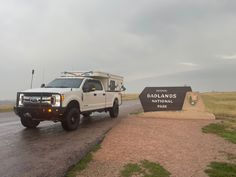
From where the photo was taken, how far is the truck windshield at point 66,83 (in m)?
14.0

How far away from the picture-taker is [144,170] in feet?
24.3

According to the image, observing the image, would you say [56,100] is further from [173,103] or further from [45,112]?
[173,103]

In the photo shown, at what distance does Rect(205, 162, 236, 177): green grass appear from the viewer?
24.3 feet

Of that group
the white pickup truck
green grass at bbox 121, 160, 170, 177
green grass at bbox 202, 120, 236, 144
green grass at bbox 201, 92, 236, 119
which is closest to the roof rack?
the white pickup truck

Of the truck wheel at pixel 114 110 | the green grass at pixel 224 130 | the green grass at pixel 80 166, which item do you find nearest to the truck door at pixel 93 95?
the truck wheel at pixel 114 110

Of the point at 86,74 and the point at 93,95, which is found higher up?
the point at 86,74

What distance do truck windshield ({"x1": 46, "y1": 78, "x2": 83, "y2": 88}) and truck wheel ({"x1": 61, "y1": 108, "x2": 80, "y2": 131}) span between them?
1.30 metres

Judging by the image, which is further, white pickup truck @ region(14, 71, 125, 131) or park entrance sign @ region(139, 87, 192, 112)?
park entrance sign @ region(139, 87, 192, 112)

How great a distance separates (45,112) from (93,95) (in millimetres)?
3352

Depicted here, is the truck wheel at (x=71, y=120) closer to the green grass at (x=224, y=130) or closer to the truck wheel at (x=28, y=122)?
the truck wheel at (x=28, y=122)

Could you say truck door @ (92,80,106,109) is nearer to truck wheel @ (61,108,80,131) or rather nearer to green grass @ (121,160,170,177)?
truck wheel @ (61,108,80,131)

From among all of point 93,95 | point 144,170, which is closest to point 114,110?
point 93,95

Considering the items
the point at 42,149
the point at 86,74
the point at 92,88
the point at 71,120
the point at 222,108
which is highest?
the point at 86,74

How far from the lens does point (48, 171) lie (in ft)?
22.6
